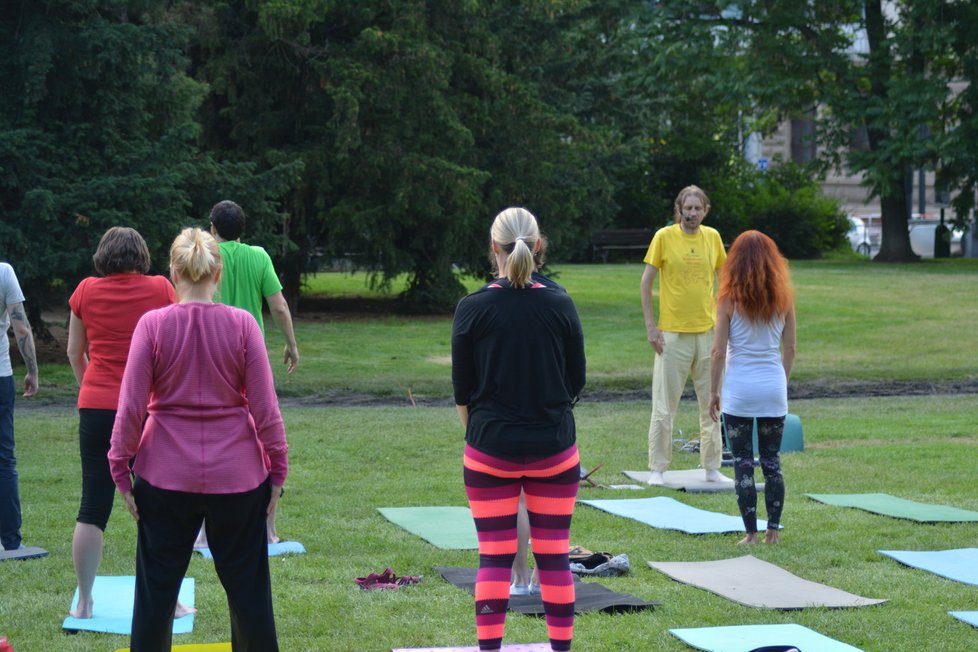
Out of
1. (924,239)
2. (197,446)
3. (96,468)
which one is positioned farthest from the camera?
(924,239)

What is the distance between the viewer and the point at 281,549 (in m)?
7.64

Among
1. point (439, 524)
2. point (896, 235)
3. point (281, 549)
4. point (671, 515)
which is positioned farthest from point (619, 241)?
point (281, 549)

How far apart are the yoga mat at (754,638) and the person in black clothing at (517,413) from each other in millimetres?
786

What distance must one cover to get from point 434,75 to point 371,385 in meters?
8.43

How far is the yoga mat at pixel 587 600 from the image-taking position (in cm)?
624

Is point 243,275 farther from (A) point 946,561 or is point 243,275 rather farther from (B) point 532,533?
(A) point 946,561

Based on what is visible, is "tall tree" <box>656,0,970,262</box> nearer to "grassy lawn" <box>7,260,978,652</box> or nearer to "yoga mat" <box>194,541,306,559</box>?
"grassy lawn" <box>7,260,978,652</box>

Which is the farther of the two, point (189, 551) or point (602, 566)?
point (602, 566)

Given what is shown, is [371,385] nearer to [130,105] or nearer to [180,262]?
[130,105]

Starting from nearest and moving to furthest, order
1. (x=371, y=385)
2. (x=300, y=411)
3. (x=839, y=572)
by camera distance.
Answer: (x=839, y=572) → (x=300, y=411) → (x=371, y=385)

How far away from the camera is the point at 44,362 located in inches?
725

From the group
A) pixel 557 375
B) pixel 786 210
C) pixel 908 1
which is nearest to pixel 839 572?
pixel 557 375

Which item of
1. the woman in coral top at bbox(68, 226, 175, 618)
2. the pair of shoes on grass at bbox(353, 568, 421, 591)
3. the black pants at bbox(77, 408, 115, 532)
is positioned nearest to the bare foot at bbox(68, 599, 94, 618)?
the woman in coral top at bbox(68, 226, 175, 618)

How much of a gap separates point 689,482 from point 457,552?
3008 mm
